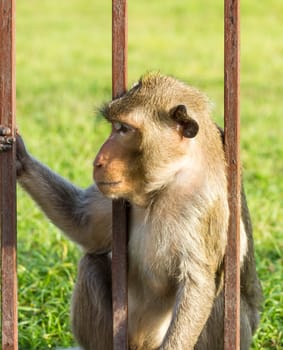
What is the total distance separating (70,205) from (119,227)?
1.98 feet

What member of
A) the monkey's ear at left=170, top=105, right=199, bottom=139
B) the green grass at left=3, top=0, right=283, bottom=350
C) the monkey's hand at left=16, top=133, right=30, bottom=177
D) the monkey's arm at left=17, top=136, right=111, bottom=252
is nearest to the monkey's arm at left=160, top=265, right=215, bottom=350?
the monkey's ear at left=170, top=105, right=199, bottom=139

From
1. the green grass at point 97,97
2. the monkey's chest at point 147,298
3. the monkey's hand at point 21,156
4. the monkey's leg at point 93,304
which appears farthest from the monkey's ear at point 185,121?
the monkey's leg at point 93,304

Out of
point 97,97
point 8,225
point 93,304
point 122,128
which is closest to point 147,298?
point 93,304

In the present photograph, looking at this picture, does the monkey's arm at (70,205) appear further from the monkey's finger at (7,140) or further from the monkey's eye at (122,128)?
the monkey's eye at (122,128)

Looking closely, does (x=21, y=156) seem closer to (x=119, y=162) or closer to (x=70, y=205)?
(x=70, y=205)

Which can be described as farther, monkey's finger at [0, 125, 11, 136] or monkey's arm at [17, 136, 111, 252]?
monkey's arm at [17, 136, 111, 252]

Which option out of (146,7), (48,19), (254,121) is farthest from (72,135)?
(146,7)

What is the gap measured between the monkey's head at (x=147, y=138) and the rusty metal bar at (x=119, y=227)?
7cm

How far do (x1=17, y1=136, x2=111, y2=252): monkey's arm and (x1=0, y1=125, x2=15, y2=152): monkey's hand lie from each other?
42cm

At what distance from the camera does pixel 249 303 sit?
4.06m

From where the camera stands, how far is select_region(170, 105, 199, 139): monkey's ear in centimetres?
346

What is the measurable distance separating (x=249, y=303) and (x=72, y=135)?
439cm

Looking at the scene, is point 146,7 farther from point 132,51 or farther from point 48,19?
point 132,51

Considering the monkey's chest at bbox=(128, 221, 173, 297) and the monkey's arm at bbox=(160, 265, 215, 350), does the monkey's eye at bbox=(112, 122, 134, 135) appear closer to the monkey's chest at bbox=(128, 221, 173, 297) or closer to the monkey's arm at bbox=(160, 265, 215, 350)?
the monkey's chest at bbox=(128, 221, 173, 297)
